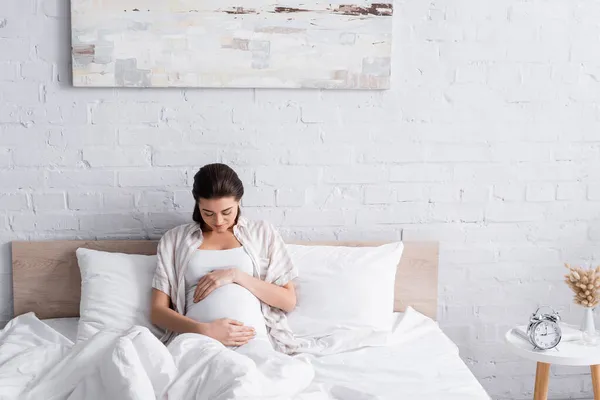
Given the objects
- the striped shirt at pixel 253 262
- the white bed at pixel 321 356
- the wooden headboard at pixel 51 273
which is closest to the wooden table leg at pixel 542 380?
the white bed at pixel 321 356

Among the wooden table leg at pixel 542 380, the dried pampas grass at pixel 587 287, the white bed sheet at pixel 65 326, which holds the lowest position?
the wooden table leg at pixel 542 380

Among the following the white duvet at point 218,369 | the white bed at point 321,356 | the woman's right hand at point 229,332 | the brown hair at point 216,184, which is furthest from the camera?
the brown hair at point 216,184

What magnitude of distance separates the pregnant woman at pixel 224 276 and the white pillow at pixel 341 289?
0.22 ft

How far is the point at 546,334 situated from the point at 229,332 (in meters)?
1.06

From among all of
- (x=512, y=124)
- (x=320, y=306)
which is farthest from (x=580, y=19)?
(x=320, y=306)

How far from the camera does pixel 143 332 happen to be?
1997 millimetres

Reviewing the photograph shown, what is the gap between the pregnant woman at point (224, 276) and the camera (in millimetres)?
2275

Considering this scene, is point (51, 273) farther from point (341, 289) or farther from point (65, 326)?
point (341, 289)

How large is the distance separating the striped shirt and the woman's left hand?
81 mm

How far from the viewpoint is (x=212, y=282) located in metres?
2.32

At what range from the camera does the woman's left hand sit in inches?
91.1

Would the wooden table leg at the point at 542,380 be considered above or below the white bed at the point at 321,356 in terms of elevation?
below

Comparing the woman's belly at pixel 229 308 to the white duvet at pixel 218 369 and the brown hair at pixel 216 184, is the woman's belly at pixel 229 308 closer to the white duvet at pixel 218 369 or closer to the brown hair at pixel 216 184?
the white duvet at pixel 218 369

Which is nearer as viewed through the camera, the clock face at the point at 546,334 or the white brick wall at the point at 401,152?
the clock face at the point at 546,334
